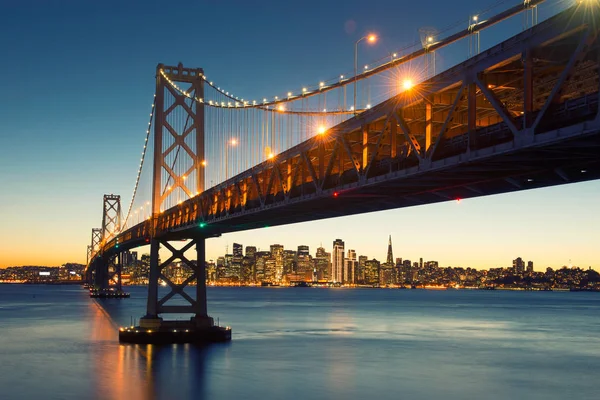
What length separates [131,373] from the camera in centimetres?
3762

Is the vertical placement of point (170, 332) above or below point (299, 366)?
above

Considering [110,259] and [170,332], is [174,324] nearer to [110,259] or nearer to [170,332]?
[170,332]

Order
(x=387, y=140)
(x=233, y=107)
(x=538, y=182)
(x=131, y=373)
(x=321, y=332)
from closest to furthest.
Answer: (x=538, y=182) → (x=387, y=140) → (x=131, y=373) → (x=233, y=107) → (x=321, y=332)

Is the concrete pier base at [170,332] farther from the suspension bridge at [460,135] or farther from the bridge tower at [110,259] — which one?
the bridge tower at [110,259]

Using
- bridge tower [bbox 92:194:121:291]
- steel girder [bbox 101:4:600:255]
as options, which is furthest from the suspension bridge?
bridge tower [bbox 92:194:121:291]

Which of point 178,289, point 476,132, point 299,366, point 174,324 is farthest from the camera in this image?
point 178,289

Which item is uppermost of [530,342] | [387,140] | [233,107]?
[233,107]

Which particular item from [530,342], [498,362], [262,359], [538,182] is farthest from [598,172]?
[530,342]

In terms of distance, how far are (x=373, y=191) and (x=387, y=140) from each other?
337 cm

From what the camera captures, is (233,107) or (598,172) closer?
(598,172)

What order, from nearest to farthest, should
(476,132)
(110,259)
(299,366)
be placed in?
(476,132) → (299,366) → (110,259)

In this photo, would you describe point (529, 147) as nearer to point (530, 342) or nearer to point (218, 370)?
point (218, 370)

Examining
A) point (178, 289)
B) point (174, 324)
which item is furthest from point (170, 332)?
point (178, 289)

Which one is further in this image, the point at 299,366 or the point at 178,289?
the point at 178,289
